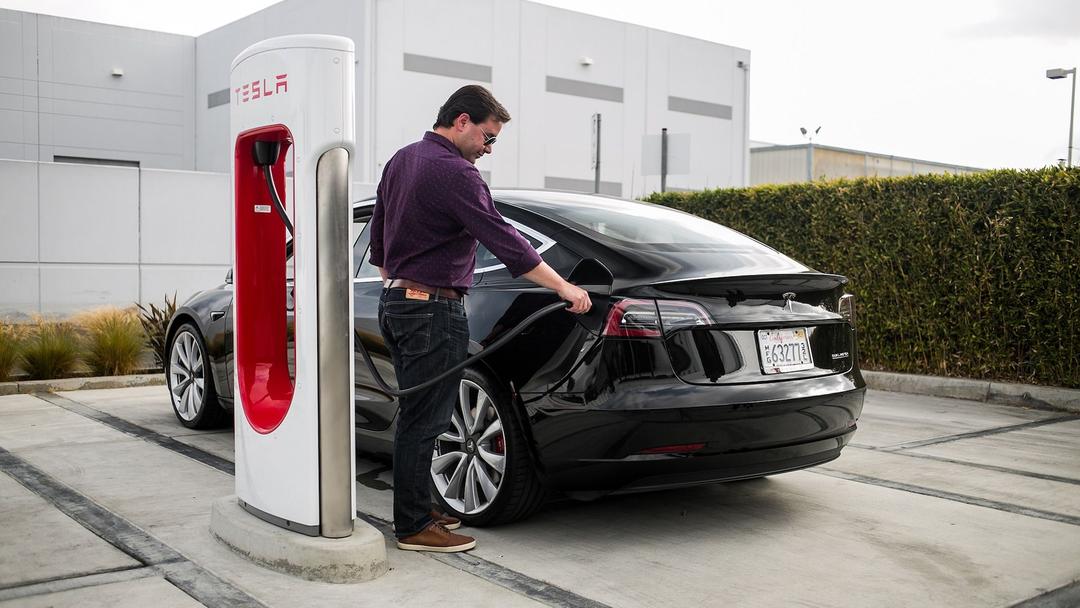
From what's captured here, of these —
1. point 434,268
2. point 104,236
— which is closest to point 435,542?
point 434,268

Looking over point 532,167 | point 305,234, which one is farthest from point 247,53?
point 532,167

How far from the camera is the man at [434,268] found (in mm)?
3902

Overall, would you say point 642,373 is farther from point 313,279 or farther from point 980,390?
point 980,390

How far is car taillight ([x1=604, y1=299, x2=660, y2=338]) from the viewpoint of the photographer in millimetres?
4027

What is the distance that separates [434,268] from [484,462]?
0.96 meters

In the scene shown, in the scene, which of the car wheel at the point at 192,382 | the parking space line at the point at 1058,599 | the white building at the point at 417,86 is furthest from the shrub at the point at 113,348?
the white building at the point at 417,86

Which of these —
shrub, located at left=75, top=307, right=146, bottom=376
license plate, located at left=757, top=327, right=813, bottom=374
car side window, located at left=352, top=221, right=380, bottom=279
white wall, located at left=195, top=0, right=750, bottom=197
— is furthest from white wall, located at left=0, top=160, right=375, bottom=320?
white wall, located at left=195, top=0, right=750, bottom=197

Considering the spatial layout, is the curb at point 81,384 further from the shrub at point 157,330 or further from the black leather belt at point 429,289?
the black leather belt at point 429,289

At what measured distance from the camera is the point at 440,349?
4.02 meters

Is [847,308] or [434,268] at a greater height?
[434,268]

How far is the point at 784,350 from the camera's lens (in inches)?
170

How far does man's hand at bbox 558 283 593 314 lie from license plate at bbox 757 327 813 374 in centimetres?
79

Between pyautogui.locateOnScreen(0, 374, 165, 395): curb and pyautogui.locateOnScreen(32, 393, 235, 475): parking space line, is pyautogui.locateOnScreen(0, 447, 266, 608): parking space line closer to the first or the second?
pyautogui.locateOnScreen(32, 393, 235, 475): parking space line

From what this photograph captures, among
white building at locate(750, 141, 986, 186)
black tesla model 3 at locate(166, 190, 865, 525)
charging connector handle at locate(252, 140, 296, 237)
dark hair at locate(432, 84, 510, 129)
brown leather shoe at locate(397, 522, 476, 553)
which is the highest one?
white building at locate(750, 141, 986, 186)
